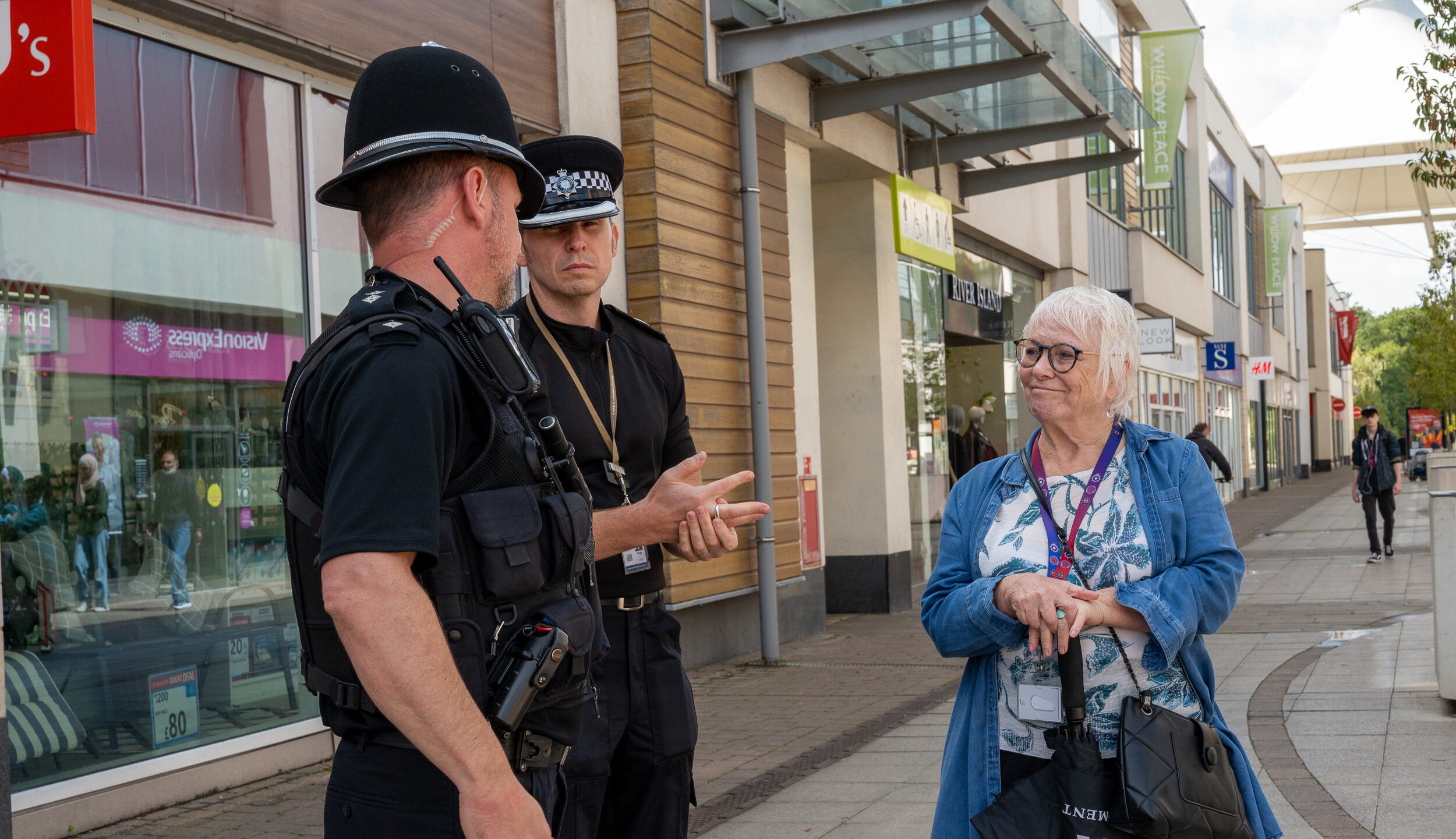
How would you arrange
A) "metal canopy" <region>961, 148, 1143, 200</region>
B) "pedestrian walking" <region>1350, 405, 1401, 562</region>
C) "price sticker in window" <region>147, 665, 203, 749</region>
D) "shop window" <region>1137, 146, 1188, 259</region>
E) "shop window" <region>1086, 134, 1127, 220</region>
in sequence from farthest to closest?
"shop window" <region>1137, 146, 1188, 259</region>
"shop window" <region>1086, 134, 1127, 220</region>
"pedestrian walking" <region>1350, 405, 1401, 562</region>
"metal canopy" <region>961, 148, 1143, 200</region>
"price sticker in window" <region>147, 665, 203, 749</region>

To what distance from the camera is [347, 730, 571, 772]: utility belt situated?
191 centimetres

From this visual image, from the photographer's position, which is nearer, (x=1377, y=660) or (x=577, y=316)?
(x=577, y=316)

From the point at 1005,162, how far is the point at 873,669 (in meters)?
8.88

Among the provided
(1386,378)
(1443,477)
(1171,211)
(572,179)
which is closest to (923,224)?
(1443,477)

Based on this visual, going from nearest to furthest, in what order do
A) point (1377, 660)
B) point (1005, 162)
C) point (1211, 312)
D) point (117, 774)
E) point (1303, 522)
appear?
point (117, 774) → point (1377, 660) → point (1005, 162) → point (1303, 522) → point (1211, 312)

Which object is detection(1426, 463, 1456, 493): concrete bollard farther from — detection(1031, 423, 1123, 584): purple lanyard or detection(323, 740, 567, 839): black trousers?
detection(323, 740, 567, 839): black trousers

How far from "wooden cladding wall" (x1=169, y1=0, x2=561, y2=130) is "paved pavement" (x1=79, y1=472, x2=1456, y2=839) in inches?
141

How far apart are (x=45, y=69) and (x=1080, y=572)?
11.9 feet

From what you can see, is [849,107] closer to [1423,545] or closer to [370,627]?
[370,627]

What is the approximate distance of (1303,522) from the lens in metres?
26.0

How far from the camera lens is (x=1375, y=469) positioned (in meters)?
17.0

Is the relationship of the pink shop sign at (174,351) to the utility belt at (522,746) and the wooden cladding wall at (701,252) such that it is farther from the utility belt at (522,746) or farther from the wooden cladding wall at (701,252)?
the utility belt at (522,746)

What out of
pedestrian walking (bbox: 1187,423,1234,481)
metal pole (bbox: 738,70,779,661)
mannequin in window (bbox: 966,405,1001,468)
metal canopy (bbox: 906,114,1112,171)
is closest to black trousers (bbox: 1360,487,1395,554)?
pedestrian walking (bbox: 1187,423,1234,481)

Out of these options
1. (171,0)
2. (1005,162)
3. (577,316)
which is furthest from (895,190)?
(577,316)
